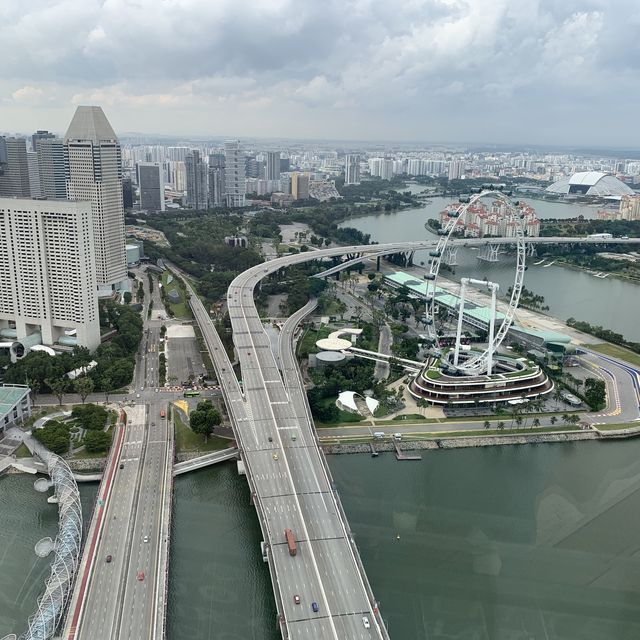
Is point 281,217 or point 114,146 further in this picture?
point 281,217

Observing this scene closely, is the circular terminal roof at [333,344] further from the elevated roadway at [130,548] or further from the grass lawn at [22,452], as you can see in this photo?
the grass lawn at [22,452]

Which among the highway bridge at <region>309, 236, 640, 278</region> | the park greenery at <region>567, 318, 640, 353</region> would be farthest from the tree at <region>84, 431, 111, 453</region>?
the highway bridge at <region>309, 236, 640, 278</region>

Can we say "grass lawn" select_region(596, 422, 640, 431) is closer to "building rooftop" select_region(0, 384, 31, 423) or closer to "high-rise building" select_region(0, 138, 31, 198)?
"building rooftop" select_region(0, 384, 31, 423)

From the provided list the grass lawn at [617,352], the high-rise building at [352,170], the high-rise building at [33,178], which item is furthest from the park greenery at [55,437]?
the high-rise building at [352,170]

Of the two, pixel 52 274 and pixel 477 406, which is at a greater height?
pixel 52 274

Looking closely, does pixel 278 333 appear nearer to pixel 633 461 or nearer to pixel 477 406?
pixel 477 406

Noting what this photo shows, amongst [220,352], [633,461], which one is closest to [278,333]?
[220,352]
